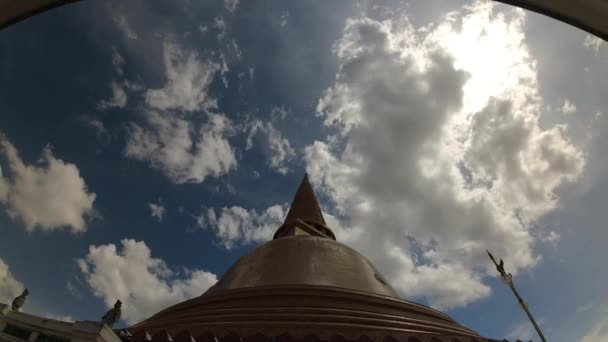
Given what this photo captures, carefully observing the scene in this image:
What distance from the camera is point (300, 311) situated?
1020cm

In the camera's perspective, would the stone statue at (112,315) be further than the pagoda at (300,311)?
No

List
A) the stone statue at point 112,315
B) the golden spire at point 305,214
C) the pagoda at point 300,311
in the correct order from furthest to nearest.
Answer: the golden spire at point 305,214, the pagoda at point 300,311, the stone statue at point 112,315

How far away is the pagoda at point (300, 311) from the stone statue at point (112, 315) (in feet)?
2.34

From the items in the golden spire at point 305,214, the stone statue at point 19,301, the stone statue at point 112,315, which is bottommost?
the stone statue at point 112,315

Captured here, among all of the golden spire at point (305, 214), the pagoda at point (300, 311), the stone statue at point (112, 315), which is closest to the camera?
the stone statue at point (112, 315)

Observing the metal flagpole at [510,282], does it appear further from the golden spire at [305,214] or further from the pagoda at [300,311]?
the golden spire at [305,214]

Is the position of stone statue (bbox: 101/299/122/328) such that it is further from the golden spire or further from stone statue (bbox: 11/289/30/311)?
the golden spire

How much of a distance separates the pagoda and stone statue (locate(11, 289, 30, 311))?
10.2 feet

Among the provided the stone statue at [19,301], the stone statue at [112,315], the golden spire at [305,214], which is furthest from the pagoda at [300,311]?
the golden spire at [305,214]

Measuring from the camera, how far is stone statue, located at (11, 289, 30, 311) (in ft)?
30.2

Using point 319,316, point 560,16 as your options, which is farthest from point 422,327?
point 560,16

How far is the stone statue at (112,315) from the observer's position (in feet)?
24.3

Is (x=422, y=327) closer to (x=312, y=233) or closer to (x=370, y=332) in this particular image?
(x=370, y=332)

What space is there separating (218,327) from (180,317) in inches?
79.5
